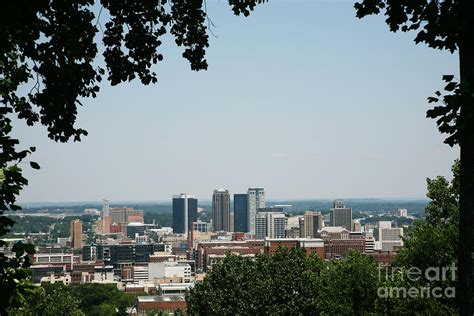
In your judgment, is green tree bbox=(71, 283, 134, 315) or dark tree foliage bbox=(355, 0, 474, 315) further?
green tree bbox=(71, 283, 134, 315)

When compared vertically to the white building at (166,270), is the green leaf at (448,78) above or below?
above

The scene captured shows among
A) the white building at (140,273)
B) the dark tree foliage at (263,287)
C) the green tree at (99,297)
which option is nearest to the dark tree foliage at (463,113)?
the dark tree foliage at (263,287)

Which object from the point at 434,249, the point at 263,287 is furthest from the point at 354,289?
the point at 263,287

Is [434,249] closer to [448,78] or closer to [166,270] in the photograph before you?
[448,78]

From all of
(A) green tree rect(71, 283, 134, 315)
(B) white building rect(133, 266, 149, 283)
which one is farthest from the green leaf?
(B) white building rect(133, 266, 149, 283)

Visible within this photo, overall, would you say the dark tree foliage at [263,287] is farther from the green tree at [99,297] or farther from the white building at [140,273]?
the white building at [140,273]

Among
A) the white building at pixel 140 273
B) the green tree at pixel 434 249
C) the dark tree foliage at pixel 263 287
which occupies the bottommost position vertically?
the white building at pixel 140 273

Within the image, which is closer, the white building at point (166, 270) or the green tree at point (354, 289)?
the green tree at point (354, 289)

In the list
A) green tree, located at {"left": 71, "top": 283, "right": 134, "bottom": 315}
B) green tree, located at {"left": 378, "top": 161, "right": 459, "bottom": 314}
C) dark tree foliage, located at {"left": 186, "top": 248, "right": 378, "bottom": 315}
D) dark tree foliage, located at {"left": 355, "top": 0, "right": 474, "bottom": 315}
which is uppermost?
dark tree foliage, located at {"left": 355, "top": 0, "right": 474, "bottom": 315}

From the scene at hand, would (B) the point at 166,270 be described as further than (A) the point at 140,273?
No

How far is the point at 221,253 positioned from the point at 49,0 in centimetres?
15189

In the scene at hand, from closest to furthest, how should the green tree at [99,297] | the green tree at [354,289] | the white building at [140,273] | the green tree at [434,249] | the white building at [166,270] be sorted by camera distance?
1. the green tree at [434,249]
2. the green tree at [354,289]
3. the green tree at [99,297]
4. the white building at [166,270]
5. the white building at [140,273]

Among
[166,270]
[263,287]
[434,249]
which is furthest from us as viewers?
[166,270]

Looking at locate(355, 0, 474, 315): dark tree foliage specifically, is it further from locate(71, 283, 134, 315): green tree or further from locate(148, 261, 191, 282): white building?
locate(148, 261, 191, 282): white building
